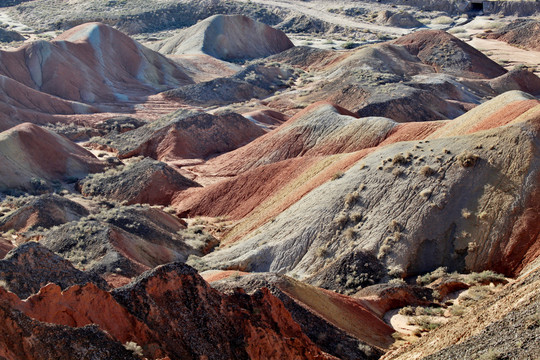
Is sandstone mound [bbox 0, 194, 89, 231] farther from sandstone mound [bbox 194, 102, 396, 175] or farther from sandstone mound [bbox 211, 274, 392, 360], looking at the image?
sandstone mound [bbox 211, 274, 392, 360]

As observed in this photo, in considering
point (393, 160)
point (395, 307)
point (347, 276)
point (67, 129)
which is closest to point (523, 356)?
point (395, 307)

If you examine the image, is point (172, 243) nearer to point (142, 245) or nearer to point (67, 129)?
point (142, 245)

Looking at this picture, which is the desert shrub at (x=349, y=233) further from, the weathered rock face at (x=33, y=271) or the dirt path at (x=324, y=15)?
the dirt path at (x=324, y=15)

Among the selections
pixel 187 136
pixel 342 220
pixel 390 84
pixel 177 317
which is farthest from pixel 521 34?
pixel 177 317

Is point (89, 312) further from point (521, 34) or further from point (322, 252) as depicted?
point (521, 34)

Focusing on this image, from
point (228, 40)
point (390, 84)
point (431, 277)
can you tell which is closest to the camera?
point (431, 277)

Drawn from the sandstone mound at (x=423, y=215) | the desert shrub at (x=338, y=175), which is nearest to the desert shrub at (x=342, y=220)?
the sandstone mound at (x=423, y=215)

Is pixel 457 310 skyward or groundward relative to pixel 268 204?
skyward
